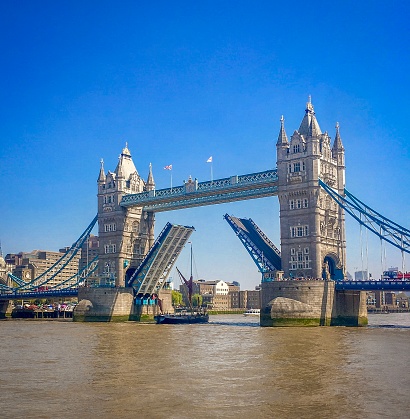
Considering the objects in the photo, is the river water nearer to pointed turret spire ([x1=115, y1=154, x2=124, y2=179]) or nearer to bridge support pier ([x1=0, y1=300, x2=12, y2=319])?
pointed turret spire ([x1=115, y1=154, x2=124, y2=179])

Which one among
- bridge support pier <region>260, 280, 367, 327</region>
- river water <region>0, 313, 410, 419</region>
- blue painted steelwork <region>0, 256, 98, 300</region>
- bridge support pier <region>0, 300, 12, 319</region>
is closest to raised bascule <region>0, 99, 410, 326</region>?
bridge support pier <region>260, 280, 367, 327</region>

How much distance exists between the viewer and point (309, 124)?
2867 inches

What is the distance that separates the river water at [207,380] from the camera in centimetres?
2038

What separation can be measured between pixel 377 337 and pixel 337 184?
27.2 m

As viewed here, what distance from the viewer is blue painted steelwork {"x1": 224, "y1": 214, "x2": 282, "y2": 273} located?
7219cm

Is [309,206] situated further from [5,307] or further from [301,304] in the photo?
[5,307]

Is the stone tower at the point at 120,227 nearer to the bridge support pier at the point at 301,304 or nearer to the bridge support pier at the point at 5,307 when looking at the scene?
the bridge support pier at the point at 301,304

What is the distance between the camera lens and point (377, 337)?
5084 cm

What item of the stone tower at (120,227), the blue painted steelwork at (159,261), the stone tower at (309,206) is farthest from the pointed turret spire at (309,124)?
the stone tower at (120,227)

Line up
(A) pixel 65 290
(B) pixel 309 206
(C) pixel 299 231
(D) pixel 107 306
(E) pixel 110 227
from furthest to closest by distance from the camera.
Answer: (A) pixel 65 290 → (E) pixel 110 227 → (D) pixel 107 306 → (C) pixel 299 231 → (B) pixel 309 206

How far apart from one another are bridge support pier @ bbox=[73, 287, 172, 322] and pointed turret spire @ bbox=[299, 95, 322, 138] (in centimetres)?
3425

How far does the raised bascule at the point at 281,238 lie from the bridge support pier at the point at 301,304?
0.35ft

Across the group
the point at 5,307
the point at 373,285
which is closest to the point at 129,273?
the point at 373,285

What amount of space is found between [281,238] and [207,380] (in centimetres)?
4655
